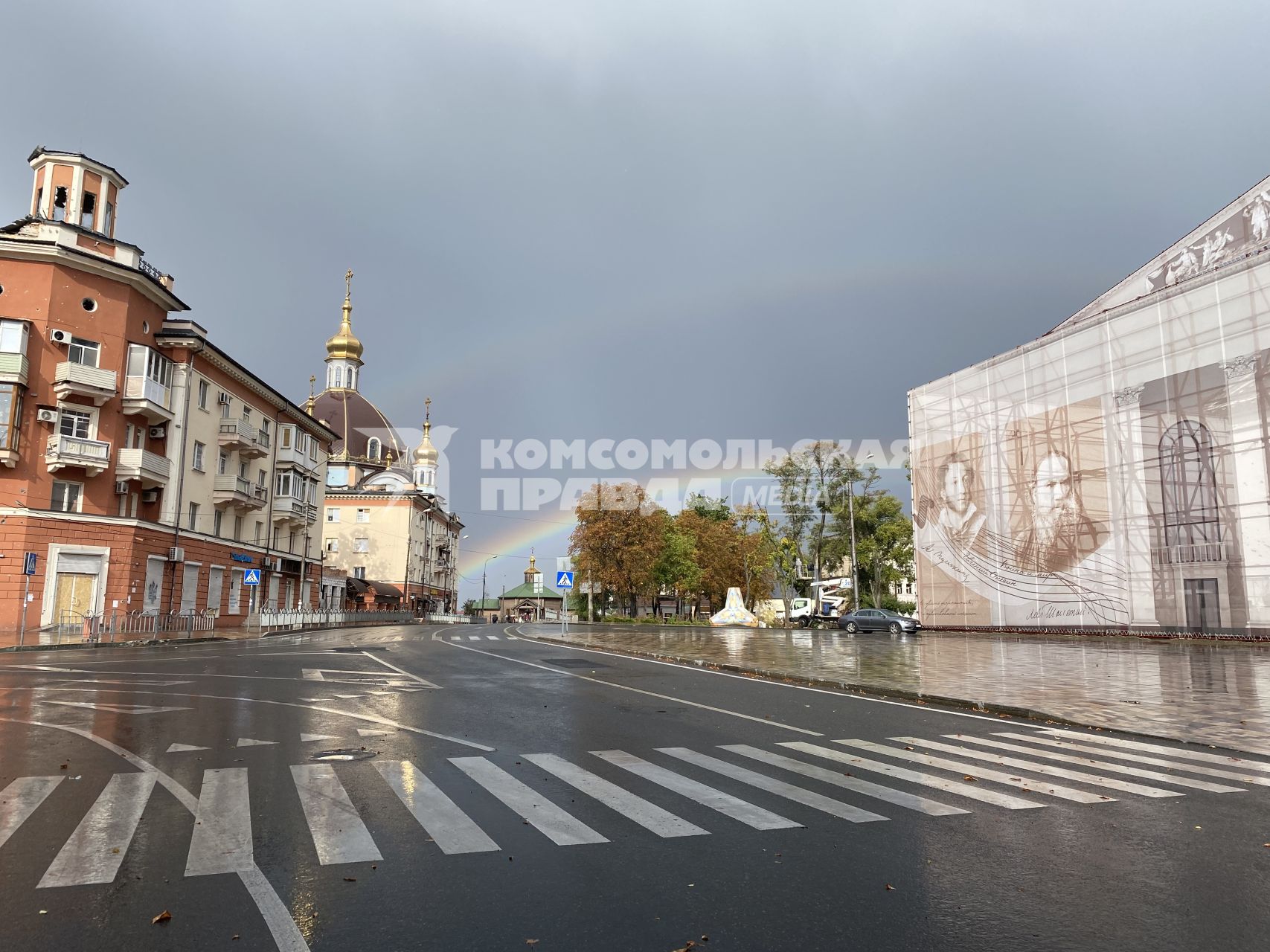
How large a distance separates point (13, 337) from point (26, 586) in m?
9.79

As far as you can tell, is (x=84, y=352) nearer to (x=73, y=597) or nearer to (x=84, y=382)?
(x=84, y=382)

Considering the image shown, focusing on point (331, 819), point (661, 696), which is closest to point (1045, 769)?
point (331, 819)

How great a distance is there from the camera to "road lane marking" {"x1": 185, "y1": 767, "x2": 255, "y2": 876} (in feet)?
17.4

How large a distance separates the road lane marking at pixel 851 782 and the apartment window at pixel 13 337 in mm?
35284

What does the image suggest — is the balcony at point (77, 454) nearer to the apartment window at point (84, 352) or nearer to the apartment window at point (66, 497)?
the apartment window at point (66, 497)

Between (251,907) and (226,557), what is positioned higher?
(226,557)

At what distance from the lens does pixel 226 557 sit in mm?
45438

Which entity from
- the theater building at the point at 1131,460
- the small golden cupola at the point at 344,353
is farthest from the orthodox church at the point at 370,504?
the theater building at the point at 1131,460

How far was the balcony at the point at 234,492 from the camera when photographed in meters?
44.1

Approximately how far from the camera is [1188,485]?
33531mm

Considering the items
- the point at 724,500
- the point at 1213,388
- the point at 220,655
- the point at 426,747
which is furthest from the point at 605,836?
the point at 724,500

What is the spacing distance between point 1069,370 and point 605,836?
127 feet

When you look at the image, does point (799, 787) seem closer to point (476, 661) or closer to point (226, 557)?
point (476, 661)

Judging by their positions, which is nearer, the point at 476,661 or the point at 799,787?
the point at 799,787
